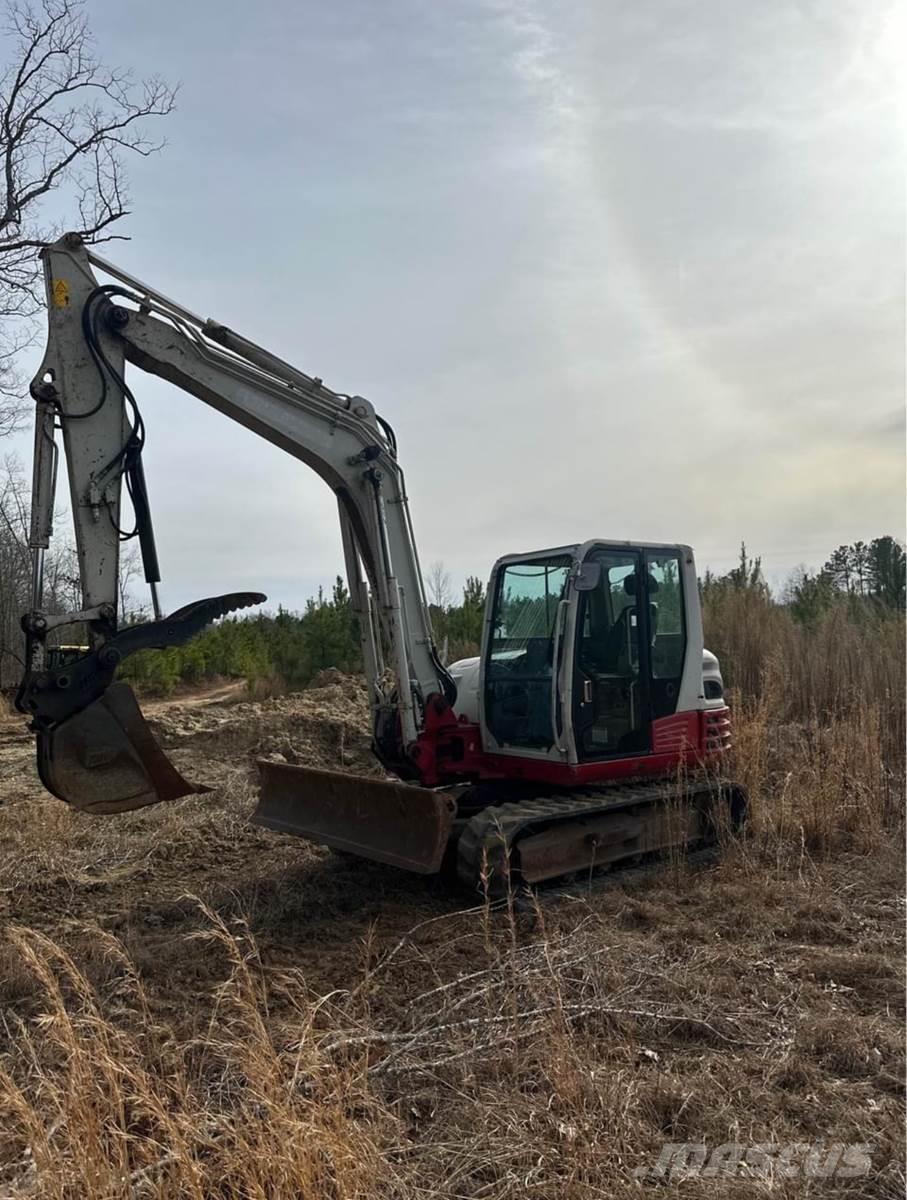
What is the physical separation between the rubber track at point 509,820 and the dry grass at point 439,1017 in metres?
0.26

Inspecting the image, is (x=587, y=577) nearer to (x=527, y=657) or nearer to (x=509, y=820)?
(x=527, y=657)

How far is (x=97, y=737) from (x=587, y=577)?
3.22 metres

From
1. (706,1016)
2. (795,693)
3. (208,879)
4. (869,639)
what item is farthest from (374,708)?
(869,639)

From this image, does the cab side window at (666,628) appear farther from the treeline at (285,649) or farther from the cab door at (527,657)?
the treeline at (285,649)

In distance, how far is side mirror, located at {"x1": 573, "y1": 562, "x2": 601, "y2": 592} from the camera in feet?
→ 21.2

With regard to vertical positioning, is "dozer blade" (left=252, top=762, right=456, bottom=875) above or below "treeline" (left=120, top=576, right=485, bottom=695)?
below

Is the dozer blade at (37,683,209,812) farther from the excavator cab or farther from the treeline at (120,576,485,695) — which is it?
the treeline at (120,576,485,695)

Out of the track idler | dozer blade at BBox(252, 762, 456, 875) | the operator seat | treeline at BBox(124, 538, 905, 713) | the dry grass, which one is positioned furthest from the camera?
treeline at BBox(124, 538, 905, 713)

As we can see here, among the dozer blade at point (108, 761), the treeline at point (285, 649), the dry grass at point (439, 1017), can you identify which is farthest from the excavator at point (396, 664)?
the treeline at point (285, 649)

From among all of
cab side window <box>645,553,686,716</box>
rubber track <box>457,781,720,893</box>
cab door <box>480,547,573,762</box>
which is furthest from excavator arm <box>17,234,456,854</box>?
cab side window <box>645,553,686,716</box>

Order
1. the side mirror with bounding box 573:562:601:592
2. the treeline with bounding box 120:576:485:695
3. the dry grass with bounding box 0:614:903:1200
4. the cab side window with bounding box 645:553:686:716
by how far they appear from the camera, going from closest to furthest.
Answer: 1. the dry grass with bounding box 0:614:903:1200
2. the side mirror with bounding box 573:562:601:592
3. the cab side window with bounding box 645:553:686:716
4. the treeline with bounding box 120:576:485:695

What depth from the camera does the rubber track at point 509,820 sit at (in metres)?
5.78

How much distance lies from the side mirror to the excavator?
0.05 ft

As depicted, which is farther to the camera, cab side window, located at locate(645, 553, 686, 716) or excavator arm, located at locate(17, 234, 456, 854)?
cab side window, located at locate(645, 553, 686, 716)
